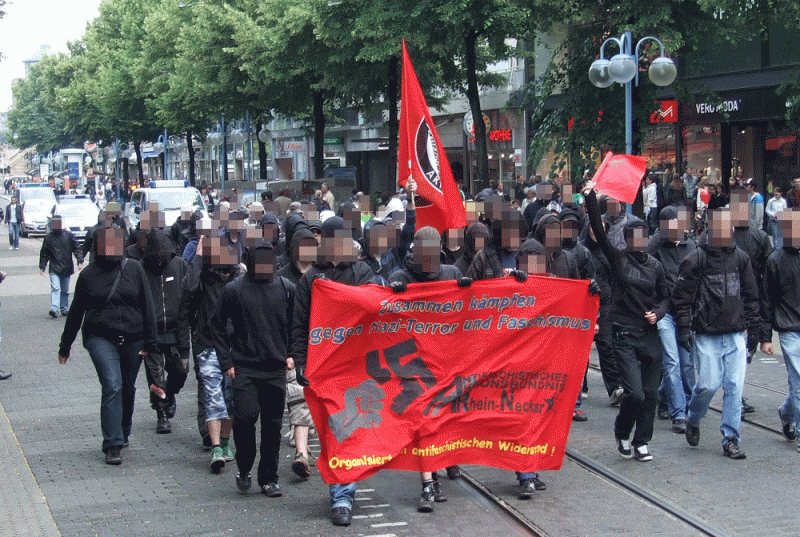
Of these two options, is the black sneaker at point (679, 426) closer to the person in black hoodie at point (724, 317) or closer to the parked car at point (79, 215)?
the person in black hoodie at point (724, 317)

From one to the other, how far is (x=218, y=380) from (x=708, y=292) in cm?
383

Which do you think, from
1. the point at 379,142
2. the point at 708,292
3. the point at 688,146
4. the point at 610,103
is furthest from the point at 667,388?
the point at 379,142

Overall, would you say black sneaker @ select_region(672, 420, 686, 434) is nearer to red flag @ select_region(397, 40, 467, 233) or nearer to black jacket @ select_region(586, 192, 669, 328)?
black jacket @ select_region(586, 192, 669, 328)

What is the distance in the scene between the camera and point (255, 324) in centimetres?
709

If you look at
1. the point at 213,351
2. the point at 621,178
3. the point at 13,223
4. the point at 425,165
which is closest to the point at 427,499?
the point at 213,351

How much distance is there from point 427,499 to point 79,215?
3304 centimetres

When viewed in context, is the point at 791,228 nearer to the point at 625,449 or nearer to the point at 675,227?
the point at 675,227

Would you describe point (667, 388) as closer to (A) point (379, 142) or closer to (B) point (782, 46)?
(B) point (782, 46)

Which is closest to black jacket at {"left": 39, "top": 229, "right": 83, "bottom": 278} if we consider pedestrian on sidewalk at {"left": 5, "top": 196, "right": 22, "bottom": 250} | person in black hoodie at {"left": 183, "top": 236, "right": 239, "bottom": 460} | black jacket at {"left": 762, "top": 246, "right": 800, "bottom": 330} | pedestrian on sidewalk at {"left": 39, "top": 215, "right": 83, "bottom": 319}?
pedestrian on sidewalk at {"left": 39, "top": 215, "right": 83, "bottom": 319}

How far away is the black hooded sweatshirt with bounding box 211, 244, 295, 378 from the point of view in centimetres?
709

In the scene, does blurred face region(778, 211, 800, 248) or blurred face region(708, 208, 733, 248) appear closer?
blurred face region(708, 208, 733, 248)

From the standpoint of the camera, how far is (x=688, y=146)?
1158 inches

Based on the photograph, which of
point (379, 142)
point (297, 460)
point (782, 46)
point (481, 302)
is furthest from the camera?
point (379, 142)

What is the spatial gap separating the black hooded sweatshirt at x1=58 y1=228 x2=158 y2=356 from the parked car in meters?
28.9
